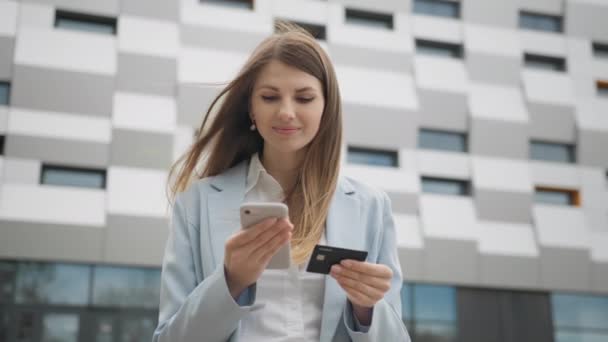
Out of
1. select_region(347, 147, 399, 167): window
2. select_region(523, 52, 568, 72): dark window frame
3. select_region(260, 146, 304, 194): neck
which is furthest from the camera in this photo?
select_region(523, 52, 568, 72): dark window frame

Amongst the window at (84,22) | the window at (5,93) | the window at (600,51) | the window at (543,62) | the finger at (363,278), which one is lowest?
the finger at (363,278)

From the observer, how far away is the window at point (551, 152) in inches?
699

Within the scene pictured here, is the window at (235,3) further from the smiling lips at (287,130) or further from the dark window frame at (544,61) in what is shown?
the smiling lips at (287,130)

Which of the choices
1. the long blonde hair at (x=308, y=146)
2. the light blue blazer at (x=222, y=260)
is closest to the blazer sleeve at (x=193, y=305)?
the light blue blazer at (x=222, y=260)

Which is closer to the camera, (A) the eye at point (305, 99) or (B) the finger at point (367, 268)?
(B) the finger at point (367, 268)

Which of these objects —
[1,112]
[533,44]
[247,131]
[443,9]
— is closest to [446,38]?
[443,9]

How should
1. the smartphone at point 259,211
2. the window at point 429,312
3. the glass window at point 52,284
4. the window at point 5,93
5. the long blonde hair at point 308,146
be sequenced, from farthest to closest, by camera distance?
the window at point 429,312
the window at point 5,93
the glass window at point 52,284
the long blonde hair at point 308,146
the smartphone at point 259,211

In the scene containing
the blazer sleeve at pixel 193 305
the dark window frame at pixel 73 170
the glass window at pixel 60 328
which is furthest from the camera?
the dark window frame at pixel 73 170

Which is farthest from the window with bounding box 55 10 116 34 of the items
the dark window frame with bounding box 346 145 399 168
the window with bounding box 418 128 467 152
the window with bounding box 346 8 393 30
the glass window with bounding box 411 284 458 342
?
the glass window with bounding box 411 284 458 342

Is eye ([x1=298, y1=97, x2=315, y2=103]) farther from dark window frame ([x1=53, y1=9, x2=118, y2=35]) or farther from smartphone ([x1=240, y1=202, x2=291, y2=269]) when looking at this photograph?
dark window frame ([x1=53, y1=9, x2=118, y2=35])

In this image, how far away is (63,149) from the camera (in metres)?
14.4

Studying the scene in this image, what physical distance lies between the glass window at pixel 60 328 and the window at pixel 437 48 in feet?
36.6

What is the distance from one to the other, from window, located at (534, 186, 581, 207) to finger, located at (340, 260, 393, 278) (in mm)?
16583

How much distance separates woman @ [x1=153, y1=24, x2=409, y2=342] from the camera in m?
2.01
